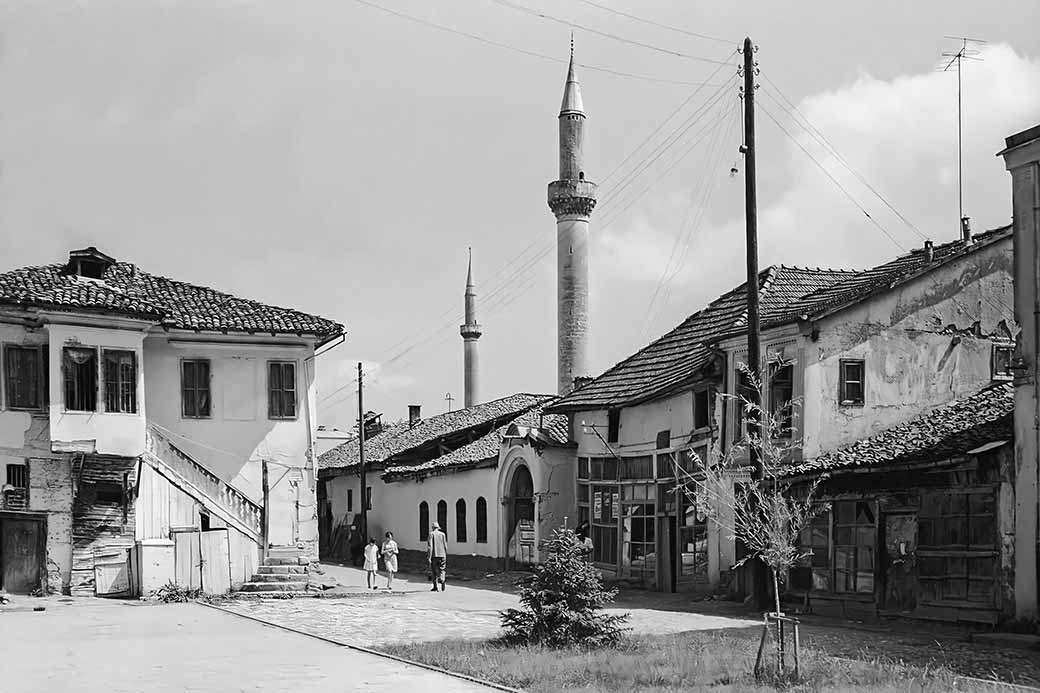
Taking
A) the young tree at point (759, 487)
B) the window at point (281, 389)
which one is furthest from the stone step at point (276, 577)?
the young tree at point (759, 487)

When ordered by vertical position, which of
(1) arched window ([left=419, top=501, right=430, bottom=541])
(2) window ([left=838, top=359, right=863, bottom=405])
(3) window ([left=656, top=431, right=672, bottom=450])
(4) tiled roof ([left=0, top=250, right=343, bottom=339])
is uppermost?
(4) tiled roof ([left=0, top=250, right=343, bottom=339])

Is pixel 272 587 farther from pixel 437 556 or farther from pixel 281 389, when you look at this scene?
pixel 281 389

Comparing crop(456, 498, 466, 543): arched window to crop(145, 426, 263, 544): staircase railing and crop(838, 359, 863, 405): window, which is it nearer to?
crop(145, 426, 263, 544): staircase railing

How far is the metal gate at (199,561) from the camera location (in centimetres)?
2877

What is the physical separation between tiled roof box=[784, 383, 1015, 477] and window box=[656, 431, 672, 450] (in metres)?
5.83

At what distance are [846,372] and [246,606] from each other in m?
14.0

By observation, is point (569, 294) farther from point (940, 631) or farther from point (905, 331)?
point (940, 631)

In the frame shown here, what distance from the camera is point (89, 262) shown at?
31.5 m

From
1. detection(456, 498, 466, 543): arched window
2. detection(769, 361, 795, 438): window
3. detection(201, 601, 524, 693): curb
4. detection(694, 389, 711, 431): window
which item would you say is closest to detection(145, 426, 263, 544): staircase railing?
detection(201, 601, 524, 693): curb

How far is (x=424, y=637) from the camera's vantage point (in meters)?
19.7

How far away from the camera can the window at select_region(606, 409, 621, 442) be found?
110 feet

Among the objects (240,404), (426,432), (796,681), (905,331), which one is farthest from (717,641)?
(426,432)

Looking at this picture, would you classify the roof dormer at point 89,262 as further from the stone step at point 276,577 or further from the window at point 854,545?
the window at point 854,545

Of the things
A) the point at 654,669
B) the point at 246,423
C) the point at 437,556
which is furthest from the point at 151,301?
the point at 654,669
